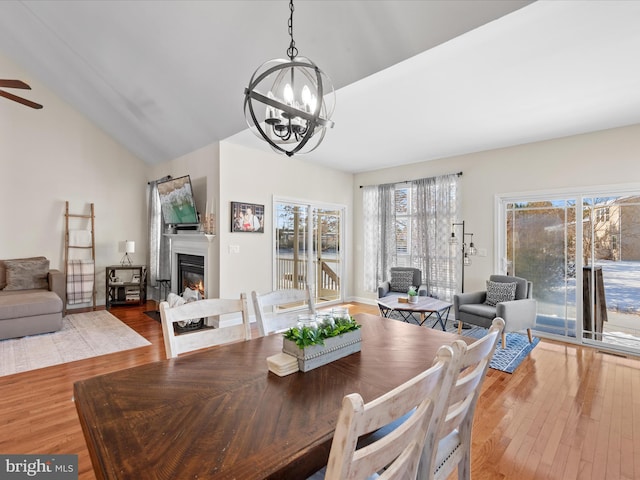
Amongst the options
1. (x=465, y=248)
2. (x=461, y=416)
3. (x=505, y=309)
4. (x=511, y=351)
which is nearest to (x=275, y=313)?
(x=461, y=416)

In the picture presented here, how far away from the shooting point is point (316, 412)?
1026mm

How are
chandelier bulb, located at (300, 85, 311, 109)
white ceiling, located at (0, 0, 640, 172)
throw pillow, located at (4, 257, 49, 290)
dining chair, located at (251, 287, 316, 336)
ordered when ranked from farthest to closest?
throw pillow, located at (4, 257, 49, 290)
white ceiling, located at (0, 0, 640, 172)
dining chair, located at (251, 287, 316, 336)
chandelier bulb, located at (300, 85, 311, 109)

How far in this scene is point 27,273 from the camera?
16.2 feet

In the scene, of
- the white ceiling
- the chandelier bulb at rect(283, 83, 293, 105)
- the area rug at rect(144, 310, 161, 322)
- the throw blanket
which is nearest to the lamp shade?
the throw blanket

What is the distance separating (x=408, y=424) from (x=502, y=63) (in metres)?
2.95

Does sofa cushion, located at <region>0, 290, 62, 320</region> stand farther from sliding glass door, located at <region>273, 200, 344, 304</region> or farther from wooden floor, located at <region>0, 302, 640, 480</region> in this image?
sliding glass door, located at <region>273, 200, 344, 304</region>

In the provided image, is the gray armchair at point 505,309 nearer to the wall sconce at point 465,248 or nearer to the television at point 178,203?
the wall sconce at point 465,248

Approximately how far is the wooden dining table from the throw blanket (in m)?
5.26

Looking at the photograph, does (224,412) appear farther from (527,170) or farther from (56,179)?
(56,179)

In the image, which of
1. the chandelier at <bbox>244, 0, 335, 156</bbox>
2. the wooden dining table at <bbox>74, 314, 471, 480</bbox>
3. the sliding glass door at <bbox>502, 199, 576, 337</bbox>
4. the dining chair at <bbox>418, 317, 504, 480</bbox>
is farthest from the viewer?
the sliding glass door at <bbox>502, 199, 576, 337</bbox>

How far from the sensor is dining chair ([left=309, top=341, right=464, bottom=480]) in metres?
0.63

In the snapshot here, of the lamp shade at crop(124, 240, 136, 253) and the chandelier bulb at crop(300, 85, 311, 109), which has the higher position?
the chandelier bulb at crop(300, 85, 311, 109)

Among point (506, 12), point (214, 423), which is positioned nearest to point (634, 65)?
point (506, 12)

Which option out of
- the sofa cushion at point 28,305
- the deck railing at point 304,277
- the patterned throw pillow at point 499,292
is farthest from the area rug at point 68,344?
the patterned throw pillow at point 499,292
